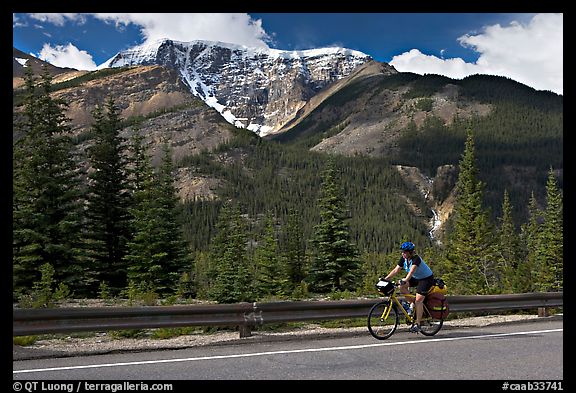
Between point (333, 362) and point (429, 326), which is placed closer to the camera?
point (333, 362)

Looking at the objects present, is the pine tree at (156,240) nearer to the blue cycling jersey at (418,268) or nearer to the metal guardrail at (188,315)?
the metal guardrail at (188,315)

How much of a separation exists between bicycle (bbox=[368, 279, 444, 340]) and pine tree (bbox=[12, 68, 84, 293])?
15.9 m

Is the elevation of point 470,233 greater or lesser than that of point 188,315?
greater

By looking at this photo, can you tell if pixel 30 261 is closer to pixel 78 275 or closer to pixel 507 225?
pixel 78 275

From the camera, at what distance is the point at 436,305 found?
993 centimetres

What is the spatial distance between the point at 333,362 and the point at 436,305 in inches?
141

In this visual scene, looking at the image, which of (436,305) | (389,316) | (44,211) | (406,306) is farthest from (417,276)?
(44,211)

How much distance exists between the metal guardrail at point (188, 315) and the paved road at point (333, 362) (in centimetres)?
61

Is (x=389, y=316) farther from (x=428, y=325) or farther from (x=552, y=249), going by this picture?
(x=552, y=249)

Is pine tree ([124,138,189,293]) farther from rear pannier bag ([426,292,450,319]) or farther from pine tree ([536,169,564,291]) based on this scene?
pine tree ([536,169,564,291])

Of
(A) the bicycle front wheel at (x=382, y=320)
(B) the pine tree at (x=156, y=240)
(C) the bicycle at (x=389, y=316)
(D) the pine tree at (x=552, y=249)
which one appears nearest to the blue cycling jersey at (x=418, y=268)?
(C) the bicycle at (x=389, y=316)

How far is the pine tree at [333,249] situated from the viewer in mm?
30859

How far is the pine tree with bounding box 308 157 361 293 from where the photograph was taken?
30.9 m
